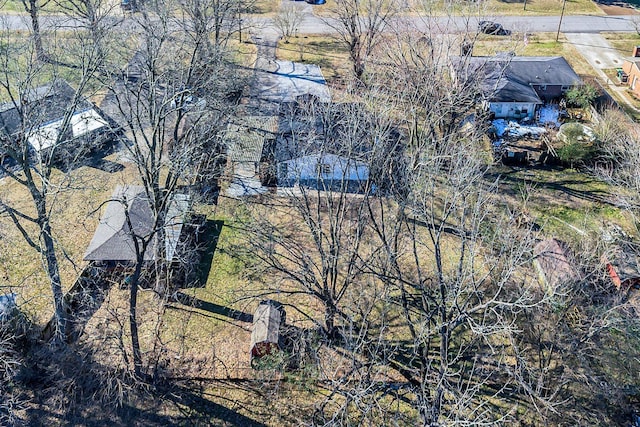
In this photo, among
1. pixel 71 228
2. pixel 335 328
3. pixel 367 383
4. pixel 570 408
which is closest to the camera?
pixel 367 383

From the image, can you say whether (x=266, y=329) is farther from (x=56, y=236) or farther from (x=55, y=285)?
(x=56, y=236)

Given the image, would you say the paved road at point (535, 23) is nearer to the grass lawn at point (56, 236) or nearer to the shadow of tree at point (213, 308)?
the grass lawn at point (56, 236)

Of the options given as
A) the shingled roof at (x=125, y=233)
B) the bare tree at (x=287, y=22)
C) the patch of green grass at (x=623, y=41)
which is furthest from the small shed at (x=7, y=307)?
the patch of green grass at (x=623, y=41)

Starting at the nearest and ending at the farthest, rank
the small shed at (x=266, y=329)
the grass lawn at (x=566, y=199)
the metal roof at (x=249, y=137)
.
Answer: the small shed at (x=266, y=329), the grass lawn at (x=566, y=199), the metal roof at (x=249, y=137)

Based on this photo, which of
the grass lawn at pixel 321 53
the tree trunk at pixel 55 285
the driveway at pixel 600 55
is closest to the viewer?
the tree trunk at pixel 55 285

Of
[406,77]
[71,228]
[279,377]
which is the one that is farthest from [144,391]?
[406,77]

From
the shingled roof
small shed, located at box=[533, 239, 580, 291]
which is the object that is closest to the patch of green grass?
small shed, located at box=[533, 239, 580, 291]

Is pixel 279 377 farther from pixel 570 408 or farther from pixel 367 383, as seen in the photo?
pixel 570 408
